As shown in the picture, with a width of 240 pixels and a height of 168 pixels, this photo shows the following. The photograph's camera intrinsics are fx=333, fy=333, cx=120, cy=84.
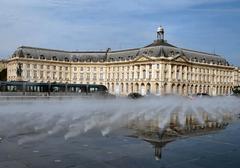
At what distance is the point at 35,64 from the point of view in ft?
402

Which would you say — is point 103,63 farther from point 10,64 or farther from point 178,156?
point 178,156

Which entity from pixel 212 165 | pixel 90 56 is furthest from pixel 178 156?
pixel 90 56

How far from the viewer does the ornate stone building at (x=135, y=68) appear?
11275cm

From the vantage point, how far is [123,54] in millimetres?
127125

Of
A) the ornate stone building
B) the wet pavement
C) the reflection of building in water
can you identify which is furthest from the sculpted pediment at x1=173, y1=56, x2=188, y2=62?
the wet pavement

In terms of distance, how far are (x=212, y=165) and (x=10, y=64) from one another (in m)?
125

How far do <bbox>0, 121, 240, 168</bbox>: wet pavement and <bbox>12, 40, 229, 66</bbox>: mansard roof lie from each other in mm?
98546

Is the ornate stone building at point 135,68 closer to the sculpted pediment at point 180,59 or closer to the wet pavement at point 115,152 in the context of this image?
the sculpted pediment at point 180,59

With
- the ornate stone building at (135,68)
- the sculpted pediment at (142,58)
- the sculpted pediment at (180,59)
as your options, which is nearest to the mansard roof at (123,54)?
the ornate stone building at (135,68)

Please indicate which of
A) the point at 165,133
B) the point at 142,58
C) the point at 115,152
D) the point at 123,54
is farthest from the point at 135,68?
the point at 115,152

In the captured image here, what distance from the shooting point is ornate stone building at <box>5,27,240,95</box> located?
112750 mm

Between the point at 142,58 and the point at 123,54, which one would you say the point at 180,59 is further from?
the point at 123,54

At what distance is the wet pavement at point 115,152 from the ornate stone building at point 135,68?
96754mm

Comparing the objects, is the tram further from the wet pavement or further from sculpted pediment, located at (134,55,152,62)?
the wet pavement
